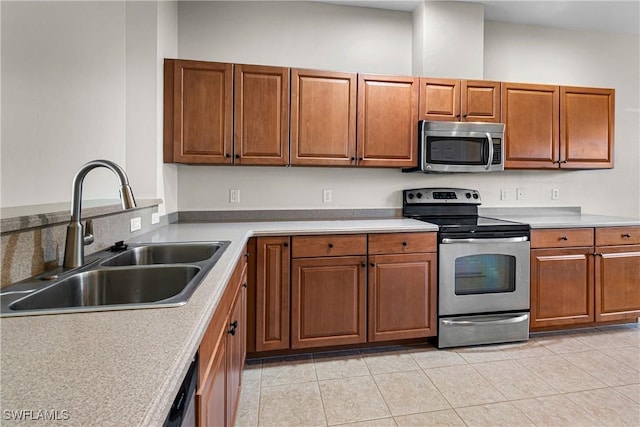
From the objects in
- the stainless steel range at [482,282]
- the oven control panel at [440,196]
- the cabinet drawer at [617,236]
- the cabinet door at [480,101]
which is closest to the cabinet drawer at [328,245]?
the stainless steel range at [482,282]

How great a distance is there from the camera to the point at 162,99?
94.3 inches

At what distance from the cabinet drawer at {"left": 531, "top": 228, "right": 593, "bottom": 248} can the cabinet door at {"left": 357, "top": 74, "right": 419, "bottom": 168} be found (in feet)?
3.60

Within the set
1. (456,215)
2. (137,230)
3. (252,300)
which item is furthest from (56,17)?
(456,215)

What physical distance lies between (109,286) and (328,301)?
1.45 metres

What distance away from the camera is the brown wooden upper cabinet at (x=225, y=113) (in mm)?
2430

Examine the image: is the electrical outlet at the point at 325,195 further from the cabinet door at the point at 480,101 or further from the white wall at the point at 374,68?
the cabinet door at the point at 480,101

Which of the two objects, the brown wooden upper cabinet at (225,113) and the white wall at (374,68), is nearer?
the brown wooden upper cabinet at (225,113)

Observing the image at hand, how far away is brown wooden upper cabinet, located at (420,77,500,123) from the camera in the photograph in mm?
2775

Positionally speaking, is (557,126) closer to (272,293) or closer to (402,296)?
(402,296)

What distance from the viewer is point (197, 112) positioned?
96.9 inches

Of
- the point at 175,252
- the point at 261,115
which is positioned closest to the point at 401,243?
the point at 261,115

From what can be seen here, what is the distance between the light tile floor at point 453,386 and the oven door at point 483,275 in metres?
0.33

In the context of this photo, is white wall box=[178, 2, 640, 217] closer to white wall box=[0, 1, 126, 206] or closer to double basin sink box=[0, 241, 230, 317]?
white wall box=[0, 1, 126, 206]

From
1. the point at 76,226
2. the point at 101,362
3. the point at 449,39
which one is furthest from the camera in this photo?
the point at 449,39
